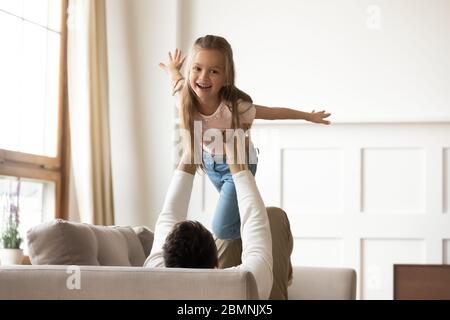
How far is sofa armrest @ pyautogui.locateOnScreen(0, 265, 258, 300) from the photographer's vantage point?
1.76 meters

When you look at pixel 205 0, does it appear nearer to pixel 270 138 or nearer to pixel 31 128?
pixel 270 138

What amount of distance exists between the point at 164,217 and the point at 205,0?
3517 mm

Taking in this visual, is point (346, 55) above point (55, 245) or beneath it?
above

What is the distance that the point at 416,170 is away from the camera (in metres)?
5.18

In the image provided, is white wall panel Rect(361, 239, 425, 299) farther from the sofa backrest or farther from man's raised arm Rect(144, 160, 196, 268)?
man's raised arm Rect(144, 160, 196, 268)

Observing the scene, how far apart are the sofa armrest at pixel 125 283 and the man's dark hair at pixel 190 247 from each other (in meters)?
0.19

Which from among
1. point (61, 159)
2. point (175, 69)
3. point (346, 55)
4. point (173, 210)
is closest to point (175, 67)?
point (175, 69)

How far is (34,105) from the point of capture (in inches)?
191

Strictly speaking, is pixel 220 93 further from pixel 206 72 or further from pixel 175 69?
pixel 175 69

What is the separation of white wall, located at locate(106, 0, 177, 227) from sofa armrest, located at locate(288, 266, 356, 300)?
1951 mm

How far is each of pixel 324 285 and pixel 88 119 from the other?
6.78 feet

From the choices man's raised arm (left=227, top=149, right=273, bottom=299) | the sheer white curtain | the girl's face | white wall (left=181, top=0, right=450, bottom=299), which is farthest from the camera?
white wall (left=181, top=0, right=450, bottom=299)

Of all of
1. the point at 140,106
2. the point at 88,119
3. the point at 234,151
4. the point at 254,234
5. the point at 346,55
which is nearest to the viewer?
the point at 254,234

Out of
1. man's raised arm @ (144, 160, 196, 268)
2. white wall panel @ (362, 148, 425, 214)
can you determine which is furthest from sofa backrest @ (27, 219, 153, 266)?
white wall panel @ (362, 148, 425, 214)
